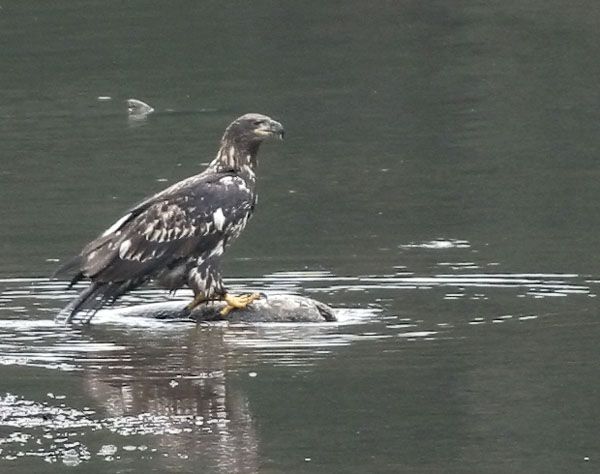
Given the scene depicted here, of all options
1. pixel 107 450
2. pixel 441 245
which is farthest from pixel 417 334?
pixel 107 450

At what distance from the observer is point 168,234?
12891 millimetres

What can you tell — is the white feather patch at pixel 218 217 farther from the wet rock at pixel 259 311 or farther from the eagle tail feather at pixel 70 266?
the eagle tail feather at pixel 70 266

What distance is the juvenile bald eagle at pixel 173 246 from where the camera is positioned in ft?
41.9

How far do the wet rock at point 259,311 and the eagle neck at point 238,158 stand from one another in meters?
0.88

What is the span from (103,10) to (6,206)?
44.4 ft

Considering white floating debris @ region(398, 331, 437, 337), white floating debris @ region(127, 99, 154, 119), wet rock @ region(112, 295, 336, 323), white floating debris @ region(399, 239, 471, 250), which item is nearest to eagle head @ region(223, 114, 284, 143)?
wet rock @ region(112, 295, 336, 323)

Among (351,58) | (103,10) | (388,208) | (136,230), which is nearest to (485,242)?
(388,208)

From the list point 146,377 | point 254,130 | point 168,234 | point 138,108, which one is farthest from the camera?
point 138,108

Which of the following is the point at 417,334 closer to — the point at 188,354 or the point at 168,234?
the point at 188,354

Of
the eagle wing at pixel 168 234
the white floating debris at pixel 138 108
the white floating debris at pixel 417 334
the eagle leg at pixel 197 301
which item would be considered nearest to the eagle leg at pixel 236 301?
the eagle leg at pixel 197 301

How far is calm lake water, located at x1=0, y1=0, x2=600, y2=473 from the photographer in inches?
370

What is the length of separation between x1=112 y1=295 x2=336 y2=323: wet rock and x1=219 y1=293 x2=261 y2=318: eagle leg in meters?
0.02

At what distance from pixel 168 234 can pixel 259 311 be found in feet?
2.51

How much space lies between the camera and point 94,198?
55.2 ft
